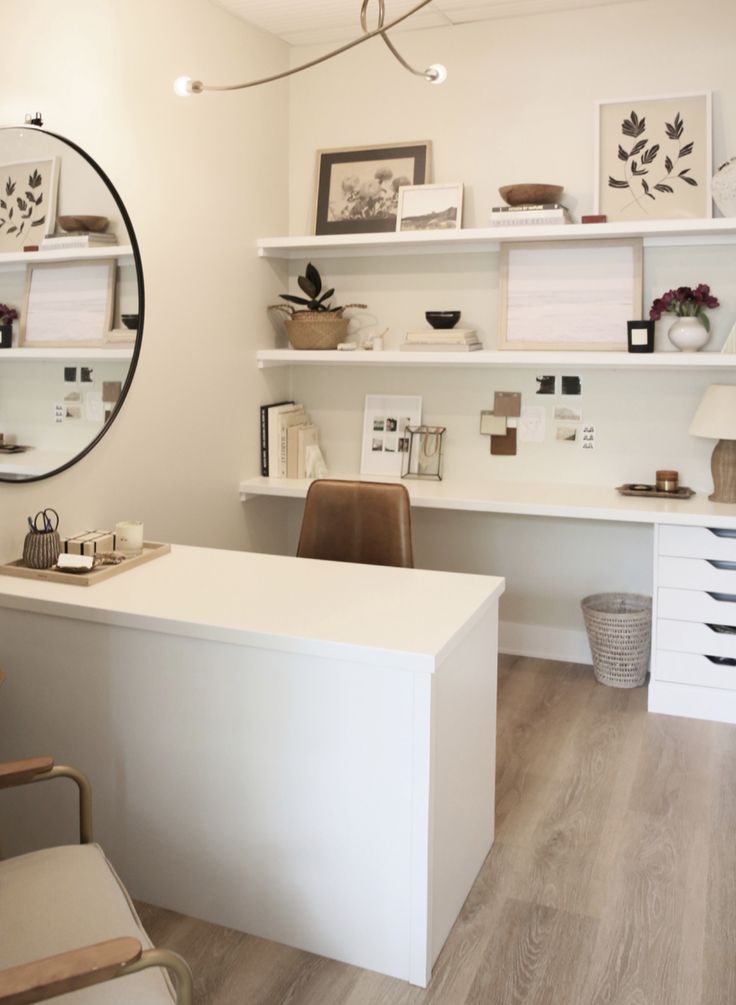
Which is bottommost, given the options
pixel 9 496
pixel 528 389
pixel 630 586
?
pixel 630 586

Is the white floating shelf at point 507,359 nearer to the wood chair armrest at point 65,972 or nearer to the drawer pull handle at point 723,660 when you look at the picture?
the drawer pull handle at point 723,660

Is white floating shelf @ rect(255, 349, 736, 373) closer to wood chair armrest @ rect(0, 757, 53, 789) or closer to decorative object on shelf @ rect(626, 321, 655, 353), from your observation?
decorative object on shelf @ rect(626, 321, 655, 353)

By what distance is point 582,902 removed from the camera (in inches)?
91.0

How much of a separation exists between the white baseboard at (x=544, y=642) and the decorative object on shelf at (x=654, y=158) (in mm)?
1671

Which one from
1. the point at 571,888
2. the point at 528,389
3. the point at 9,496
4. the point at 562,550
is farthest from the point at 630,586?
the point at 9,496

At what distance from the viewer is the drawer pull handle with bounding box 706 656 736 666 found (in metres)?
3.36

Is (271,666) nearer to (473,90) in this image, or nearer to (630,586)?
(630,586)

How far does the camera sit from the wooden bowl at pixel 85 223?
8.88 feet

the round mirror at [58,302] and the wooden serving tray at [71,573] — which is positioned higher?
the round mirror at [58,302]

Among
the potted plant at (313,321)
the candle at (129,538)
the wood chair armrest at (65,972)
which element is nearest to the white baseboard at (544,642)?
the potted plant at (313,321)

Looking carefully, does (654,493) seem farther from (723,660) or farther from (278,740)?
(278,740)

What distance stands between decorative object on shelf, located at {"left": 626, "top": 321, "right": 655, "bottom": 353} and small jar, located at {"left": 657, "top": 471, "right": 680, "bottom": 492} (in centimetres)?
47

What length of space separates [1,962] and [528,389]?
294 cm

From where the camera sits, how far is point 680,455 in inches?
147
